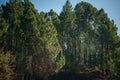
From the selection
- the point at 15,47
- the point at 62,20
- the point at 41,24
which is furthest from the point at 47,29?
the point at 62,20

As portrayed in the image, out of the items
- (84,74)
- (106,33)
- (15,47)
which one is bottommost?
(84,74)

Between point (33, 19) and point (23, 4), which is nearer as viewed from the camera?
point (33, 19)

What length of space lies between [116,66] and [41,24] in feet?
48.5

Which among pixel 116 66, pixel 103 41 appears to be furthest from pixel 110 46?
pixel 116 66

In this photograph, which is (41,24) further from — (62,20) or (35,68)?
(62,20)

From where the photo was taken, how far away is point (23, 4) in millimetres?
47875

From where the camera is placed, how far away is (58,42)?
1826 inches

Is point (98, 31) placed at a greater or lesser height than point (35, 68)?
greater

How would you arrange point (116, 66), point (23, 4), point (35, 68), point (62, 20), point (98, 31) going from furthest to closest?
point (62, 20)
point (98, 31)
point (23, 4)
point (35, 68)
point (116, 66)

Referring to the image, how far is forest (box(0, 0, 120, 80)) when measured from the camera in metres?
40.9

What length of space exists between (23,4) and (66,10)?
11.0 metres

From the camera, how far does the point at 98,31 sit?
51156 millimetres

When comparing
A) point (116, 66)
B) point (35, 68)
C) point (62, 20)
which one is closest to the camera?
point (116, 66)

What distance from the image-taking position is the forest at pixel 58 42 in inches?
1610
